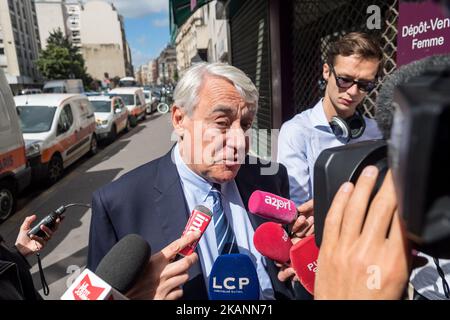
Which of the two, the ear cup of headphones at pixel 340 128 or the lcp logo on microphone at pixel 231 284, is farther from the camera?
the ear cup of headphones at pixel 340 128

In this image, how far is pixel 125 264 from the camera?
89 centimetres

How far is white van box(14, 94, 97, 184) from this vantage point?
6.54m

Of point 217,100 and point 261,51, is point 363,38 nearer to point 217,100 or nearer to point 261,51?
point 217,100

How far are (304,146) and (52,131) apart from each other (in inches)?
256

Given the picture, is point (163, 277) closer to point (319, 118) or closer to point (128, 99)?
point (319, 118)

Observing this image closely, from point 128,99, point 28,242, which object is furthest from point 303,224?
point 128,99

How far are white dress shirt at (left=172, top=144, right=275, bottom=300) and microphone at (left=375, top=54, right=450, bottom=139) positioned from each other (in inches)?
33.6

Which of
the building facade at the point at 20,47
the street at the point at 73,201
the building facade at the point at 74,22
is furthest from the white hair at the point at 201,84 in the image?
the building facade at the point at 74,22

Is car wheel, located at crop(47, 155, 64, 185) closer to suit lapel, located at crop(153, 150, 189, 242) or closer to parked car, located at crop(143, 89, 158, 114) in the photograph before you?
suit lapel, located at crop(153, 150, 189, 242)

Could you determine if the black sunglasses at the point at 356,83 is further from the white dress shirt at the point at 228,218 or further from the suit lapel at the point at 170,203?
the suit lapel at the point at 170,203

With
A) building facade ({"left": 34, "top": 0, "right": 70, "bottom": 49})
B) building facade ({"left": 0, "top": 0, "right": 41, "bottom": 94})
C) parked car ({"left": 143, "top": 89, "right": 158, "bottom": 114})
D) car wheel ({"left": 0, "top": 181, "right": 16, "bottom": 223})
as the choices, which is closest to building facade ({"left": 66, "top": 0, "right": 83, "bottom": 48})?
building facade ({"left": 34, "top": 0, "right": 70, "bottom": 49})

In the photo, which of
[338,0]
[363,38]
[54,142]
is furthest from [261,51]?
[54,142]

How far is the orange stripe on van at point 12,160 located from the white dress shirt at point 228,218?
4546 mm

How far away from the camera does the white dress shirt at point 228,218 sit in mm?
1400
